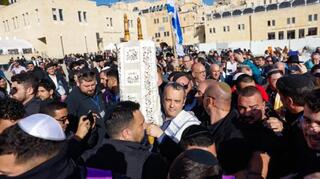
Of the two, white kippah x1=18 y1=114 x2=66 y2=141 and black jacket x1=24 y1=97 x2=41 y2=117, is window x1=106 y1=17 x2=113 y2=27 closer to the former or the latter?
black jacket x1=24 y1=97 x2=41 y2=117

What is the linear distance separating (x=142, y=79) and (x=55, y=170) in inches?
99.5

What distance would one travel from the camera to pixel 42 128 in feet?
7.25

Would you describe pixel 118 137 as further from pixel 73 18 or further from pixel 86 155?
pixel 73 18

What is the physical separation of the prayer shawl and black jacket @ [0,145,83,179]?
1.41 metres

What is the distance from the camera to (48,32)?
45.1 metres

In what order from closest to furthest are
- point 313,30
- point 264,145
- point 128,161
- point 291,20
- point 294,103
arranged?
1. point 128,161
2. point 264,145
3. point 294,103
4. point 313,30
5. point 291,20

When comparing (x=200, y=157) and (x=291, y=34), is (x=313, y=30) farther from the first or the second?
(x=200, y=157)

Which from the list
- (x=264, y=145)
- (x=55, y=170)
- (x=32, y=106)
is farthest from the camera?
(x=32, y=106)

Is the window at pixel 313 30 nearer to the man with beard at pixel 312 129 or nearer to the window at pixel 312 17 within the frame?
the window at pixel 312 17

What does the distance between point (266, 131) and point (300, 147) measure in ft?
1.56

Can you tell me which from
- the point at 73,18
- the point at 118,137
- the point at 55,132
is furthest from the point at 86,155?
the point at 73,18

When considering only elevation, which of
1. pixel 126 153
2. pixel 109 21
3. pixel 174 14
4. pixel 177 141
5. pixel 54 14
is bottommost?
pixel 177 141

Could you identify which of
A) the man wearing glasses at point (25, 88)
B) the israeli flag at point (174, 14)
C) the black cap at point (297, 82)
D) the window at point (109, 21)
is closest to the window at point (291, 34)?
the window at point (109, 21)

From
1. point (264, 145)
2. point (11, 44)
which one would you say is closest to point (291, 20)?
point (11, 44)
